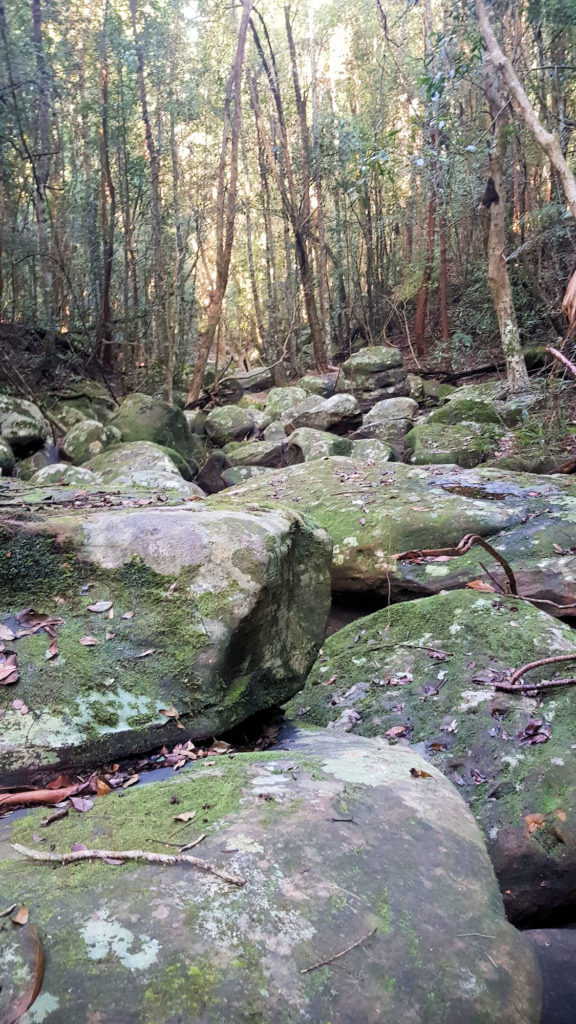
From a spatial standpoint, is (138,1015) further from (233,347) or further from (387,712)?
(233,347)

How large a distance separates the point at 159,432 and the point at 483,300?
32.0ft

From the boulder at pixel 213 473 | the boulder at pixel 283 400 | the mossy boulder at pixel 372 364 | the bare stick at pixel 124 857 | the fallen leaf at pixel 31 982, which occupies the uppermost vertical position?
the mossy boulder at pixel 372 364

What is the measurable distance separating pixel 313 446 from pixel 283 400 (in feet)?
20.1

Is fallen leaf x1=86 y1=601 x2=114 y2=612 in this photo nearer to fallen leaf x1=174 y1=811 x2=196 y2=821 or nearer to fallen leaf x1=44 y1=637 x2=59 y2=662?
fallen leaf x1=44 y1=637 x2=59 y2=662

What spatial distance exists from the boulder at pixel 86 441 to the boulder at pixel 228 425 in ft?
8.47

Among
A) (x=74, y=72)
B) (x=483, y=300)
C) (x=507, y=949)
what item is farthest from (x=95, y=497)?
(x=74, y=72)

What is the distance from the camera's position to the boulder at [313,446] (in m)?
9.52

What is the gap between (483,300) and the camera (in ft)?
53.9

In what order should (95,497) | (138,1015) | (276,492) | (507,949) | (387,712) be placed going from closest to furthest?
(138,1015), (507,949), (387,712), (95,497), (276,492)

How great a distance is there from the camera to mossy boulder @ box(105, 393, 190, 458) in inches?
457

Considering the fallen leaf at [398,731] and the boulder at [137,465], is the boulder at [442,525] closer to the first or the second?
the fallen leaf at [398,731]

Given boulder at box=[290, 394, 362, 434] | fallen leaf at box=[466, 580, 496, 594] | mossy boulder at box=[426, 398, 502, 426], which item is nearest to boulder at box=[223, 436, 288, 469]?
boulder at box=[290, 394, 362, 434]

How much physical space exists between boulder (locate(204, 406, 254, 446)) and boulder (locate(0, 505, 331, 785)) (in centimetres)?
1057

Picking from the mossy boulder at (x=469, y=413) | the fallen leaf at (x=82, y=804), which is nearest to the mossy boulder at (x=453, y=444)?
the mossy boulder at (x=469, y=413)
